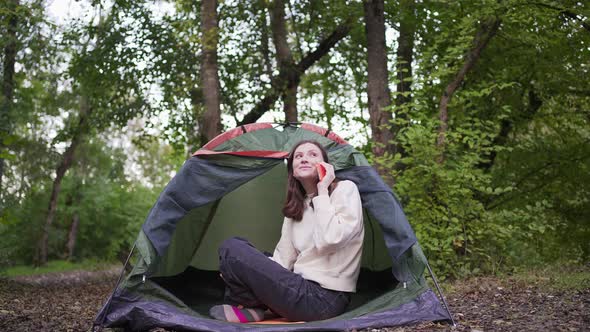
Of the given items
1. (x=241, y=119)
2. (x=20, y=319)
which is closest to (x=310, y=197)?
(x=20, y=319)

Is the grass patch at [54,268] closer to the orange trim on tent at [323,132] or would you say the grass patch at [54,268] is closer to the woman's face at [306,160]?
the orange trim on tent at [323,132]

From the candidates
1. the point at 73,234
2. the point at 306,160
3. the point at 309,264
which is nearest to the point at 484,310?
the point at 309,264

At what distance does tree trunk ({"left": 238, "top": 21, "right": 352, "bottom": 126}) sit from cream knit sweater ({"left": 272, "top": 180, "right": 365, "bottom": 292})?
6.36 m

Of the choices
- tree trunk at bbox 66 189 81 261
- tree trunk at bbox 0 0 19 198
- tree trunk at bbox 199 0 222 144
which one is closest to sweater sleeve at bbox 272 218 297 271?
tree trunk at bbox 199 0 222 144

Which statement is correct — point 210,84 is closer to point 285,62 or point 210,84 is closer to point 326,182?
point 285,62

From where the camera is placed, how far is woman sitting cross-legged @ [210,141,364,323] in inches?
139

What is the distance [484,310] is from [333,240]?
137 centimetres

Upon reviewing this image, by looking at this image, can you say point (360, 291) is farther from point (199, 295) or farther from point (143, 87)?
point (143, 87)

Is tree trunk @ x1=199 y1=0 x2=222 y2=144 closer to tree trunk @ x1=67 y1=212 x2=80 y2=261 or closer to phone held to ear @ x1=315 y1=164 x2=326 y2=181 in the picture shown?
phone held to ear @ x1=315 y1=164 x2=326 y2=181

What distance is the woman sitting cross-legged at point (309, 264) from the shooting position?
3535 millimetres

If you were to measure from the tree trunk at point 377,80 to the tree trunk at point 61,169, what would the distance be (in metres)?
6.81

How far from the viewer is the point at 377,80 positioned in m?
6.95

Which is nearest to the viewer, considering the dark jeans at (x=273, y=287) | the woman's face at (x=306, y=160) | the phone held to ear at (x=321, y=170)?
the dark jeans at (x=273, y=287)

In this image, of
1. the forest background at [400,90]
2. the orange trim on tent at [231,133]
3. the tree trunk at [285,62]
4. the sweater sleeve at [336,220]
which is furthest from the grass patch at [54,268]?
the sweater sleeve at [336,220]
